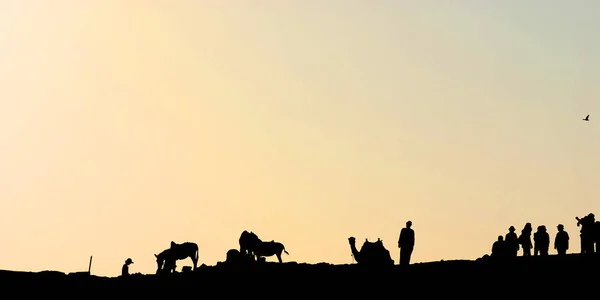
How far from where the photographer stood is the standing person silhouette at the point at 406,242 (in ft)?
151

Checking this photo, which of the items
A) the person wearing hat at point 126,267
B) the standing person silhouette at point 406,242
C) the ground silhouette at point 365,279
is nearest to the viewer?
the ground silhouette at point 365,279

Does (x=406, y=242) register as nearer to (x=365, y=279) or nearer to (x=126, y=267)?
(x=365, y=279)

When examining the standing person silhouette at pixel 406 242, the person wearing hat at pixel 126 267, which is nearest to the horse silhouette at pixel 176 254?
the person wearing hat at pixel 126 267

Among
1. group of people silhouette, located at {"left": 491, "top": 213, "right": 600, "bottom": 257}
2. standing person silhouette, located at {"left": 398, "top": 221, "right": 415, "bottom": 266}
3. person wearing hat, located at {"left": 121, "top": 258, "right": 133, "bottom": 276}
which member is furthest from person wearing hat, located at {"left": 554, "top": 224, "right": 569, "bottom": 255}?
person wearing hat, located at {"left": 121, "top": 258, "right": 133, "bottom": 276}

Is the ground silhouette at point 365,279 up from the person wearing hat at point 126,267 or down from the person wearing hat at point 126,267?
down

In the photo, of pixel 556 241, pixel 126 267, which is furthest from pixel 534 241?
pixel 126 267

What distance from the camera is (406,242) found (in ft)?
151

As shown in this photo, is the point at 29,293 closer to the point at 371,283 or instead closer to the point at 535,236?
the point at 371,283

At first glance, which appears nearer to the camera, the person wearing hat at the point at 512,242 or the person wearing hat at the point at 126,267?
the person wearing hat at the point at 512,242

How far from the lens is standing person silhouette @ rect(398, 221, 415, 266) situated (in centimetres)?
4597

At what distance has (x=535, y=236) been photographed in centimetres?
4834

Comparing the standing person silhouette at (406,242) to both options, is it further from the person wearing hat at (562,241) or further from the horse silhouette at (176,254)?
the horse silhouette at (176,254)

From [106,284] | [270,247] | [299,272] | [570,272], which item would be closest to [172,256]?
[270,247]

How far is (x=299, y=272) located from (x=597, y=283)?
1087 cm
